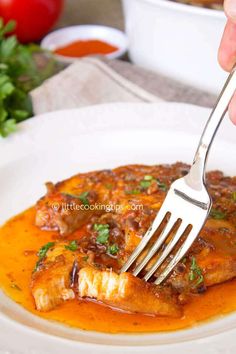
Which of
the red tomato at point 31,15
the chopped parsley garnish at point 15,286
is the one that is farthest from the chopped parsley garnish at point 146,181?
the red tomato at point 31,15

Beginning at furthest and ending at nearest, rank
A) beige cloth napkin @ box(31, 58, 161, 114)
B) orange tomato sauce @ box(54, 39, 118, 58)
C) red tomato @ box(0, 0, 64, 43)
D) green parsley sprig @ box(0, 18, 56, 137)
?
1. red tomato @ box(0, 0, 64, 43)
2. orange tomato sauce @ box(54, 39, 118, 58)
3. beige cloth napkin @ box(31, 58, 161, 114)
4. green parsley sprig @ box(0, 18, 56, 137)

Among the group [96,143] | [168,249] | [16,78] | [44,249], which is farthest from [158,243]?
[16,78]

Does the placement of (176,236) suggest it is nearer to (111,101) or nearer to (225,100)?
(225,100)

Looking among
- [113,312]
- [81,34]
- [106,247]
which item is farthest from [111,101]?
[113,312]

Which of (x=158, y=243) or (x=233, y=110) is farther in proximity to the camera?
(x=233, y=110)

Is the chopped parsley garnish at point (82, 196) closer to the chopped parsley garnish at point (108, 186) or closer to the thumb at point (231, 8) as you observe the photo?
the chopped parsley garnish at point (108, 186)

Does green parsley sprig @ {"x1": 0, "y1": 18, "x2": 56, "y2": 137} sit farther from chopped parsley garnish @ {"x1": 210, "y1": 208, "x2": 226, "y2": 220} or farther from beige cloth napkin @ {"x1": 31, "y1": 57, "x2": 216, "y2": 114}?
chopped parsley garnish @ {"x1": 210, "y1": 208, "x2": 226, "y2": 220}

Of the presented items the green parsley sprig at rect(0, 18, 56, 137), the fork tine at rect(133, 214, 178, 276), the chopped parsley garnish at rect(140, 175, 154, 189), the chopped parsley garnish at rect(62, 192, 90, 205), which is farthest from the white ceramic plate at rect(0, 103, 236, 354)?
the fork tine at rect(133, 214, 178, 276)

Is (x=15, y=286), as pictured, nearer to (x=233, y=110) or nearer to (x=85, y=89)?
(x=233, y=110)
